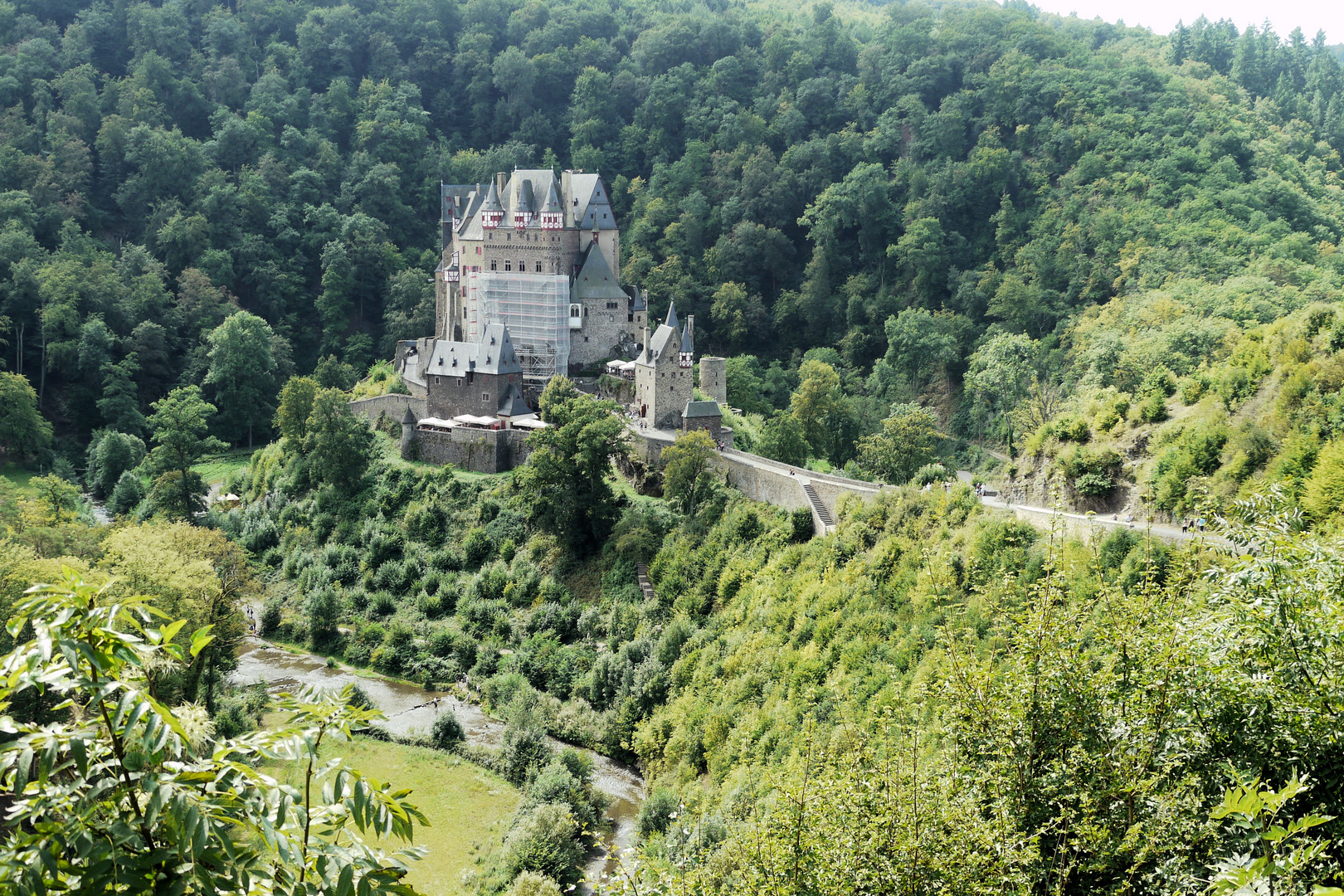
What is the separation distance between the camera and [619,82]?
9800 centimetres

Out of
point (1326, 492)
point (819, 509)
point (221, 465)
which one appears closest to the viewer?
point (1326, 492)

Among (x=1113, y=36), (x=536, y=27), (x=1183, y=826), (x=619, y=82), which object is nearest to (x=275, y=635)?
(x=1183, y=826)

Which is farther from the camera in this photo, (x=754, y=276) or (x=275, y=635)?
(x=754, y=276)

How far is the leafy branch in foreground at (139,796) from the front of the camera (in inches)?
200

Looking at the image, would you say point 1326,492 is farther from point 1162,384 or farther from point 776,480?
point 776,480

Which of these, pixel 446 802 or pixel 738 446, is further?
pixel 738 446

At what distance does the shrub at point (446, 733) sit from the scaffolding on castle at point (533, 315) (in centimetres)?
2481

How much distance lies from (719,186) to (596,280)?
29798 millimetres

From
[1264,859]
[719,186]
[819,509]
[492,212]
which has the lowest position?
[819,509]

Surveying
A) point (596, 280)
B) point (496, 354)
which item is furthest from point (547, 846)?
point (596, 280)

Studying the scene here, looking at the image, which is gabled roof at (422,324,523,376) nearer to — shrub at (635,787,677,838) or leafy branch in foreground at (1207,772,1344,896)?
shrub at (635,787,677,838)

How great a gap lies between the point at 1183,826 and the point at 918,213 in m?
71.1

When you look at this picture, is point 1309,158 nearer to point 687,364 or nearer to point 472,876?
point 687,364

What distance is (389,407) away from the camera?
57.0 m
